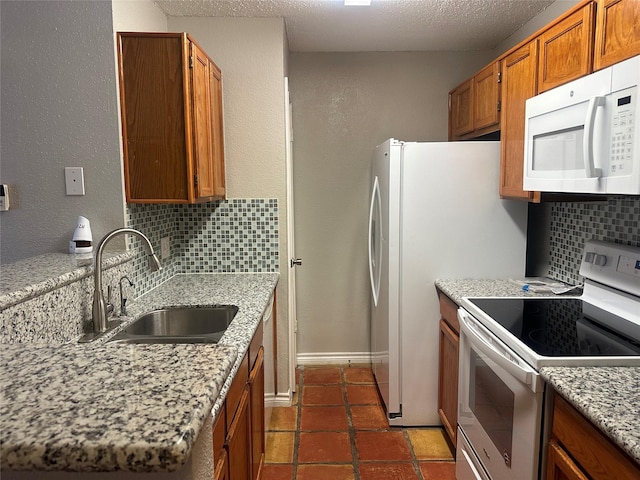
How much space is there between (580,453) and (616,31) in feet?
4.45

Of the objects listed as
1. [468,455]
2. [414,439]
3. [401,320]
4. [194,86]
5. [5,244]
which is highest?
[194,86]

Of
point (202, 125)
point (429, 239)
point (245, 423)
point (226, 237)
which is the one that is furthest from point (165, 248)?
point (429, 239)

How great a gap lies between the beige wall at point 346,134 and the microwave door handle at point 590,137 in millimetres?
1913

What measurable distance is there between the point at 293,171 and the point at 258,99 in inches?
32.4

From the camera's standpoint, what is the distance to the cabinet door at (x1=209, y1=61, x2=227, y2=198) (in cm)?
243

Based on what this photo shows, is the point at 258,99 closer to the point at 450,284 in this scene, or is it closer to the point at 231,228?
the point at 231,228

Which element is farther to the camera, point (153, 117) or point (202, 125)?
point (202, 125)

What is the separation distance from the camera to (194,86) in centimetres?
208

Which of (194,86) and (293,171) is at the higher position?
(194,86)

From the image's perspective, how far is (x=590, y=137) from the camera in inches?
61.1

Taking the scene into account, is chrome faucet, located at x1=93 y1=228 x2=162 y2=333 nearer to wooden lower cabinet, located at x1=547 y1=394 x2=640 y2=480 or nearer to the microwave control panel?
wooden lower cabinet, located at x1=547 y1=394 x2=640 y2=480

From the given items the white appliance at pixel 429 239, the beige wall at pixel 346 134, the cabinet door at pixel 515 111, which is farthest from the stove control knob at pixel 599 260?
the beige wall at pixel 346 134

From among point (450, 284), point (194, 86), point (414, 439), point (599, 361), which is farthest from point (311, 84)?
point (599, 361)

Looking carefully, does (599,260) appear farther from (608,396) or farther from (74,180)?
(74,180)
